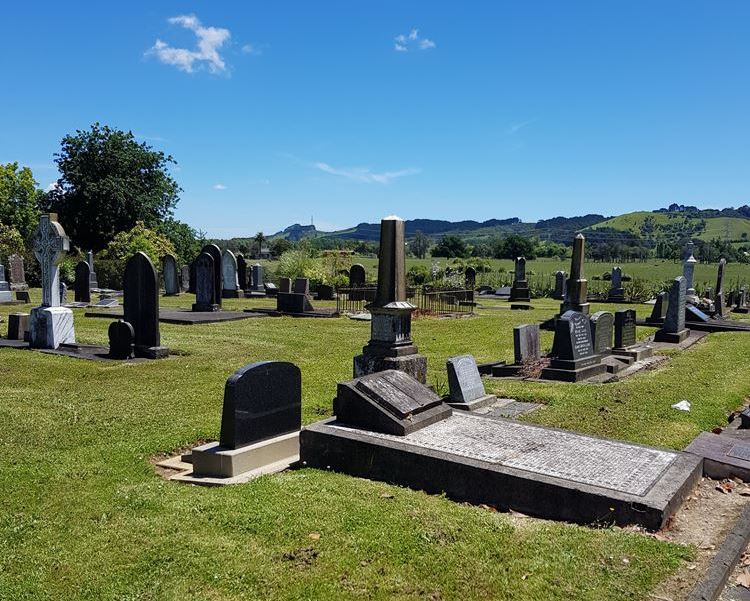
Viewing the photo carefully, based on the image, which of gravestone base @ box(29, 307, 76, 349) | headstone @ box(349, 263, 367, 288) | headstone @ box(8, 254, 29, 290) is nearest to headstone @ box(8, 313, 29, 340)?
gravestone base @ box(29, 307, 76, 349)

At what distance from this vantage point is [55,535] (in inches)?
185

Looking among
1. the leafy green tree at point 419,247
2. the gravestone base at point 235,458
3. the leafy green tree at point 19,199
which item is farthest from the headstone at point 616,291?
the leafy green tree at point 419,247

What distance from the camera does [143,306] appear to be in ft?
41.8

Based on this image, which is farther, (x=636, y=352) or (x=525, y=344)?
(x=636, y=352)

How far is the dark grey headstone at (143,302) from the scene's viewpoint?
41.5 ft

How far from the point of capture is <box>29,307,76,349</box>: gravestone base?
43.3 ft

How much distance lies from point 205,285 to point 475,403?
14652 mm

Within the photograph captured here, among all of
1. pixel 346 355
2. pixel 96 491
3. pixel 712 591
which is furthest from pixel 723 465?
pixel 346 355

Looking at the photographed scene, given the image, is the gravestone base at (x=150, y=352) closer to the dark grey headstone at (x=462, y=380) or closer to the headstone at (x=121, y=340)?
the headstone at (x=121, y=340)

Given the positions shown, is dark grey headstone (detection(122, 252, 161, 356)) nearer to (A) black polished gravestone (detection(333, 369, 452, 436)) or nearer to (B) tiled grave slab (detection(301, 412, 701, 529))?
(A) black polished gravestone (detection(333, 369, 452, 436))

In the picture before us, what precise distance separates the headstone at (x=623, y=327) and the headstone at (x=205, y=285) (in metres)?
13.2

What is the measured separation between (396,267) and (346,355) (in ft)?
17.1

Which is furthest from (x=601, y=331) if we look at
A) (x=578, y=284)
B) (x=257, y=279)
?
(x=257, y=279)

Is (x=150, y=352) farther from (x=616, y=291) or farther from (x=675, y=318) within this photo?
(x=616, y=291)
